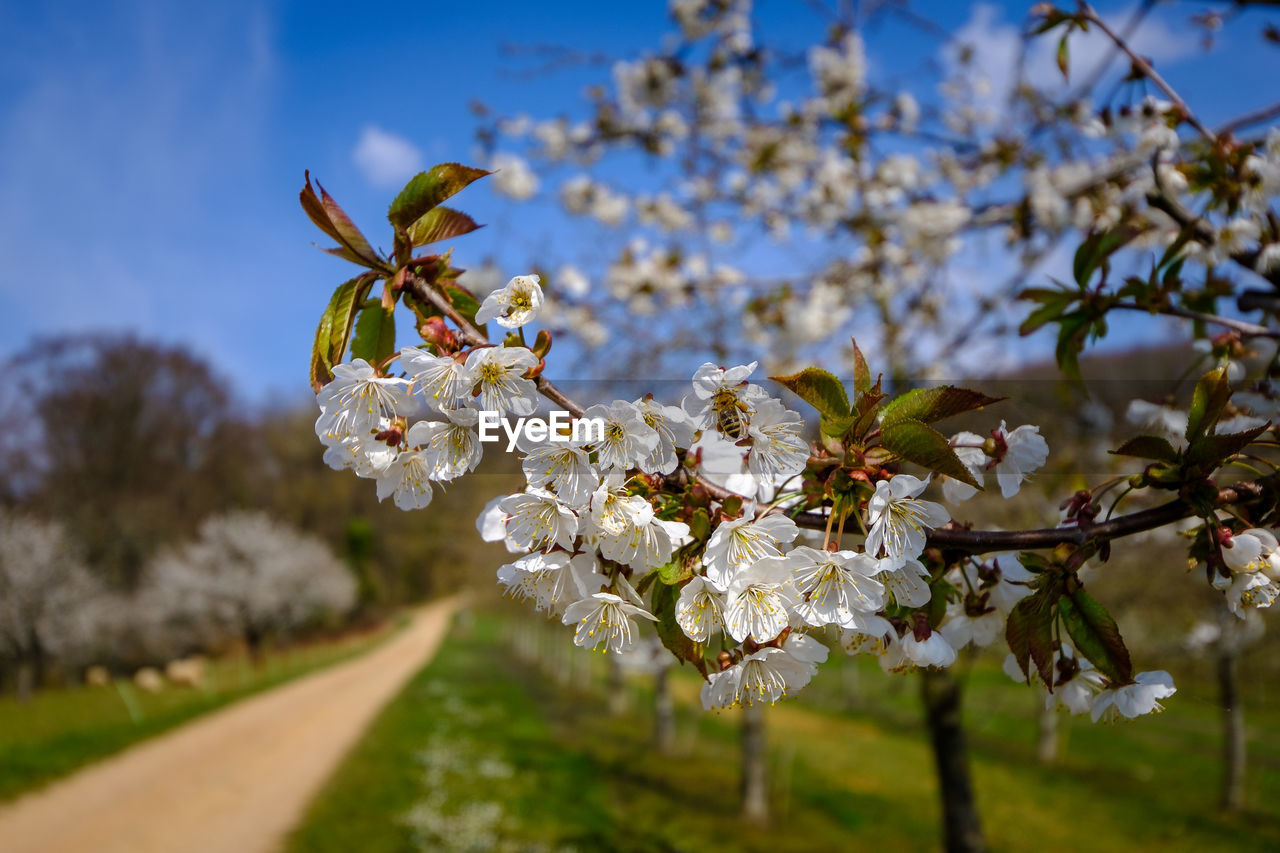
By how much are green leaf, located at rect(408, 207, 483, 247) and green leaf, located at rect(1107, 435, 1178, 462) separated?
0.86 metres

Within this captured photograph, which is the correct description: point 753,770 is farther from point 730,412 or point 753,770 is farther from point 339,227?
point 339,227

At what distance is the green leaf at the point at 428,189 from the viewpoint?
2.88 ft

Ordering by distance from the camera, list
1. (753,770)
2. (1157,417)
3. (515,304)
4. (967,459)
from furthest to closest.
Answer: (753,770)
(1157,417)
(967,459)
(515,304)

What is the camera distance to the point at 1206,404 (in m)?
0.83

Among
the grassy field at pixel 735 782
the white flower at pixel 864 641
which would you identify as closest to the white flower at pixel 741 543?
the white flower at pixel 864 641

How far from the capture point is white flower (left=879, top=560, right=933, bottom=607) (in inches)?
32.4

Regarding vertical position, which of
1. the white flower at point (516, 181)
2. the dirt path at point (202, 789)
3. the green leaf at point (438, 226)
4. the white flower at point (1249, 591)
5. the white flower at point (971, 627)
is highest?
the white flower at point (516, 181)

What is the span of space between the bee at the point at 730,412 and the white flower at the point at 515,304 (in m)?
0.24

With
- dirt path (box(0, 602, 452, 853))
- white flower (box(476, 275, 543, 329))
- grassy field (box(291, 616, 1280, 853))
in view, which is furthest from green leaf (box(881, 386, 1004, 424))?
dirt path (box(0, 602, 452, 853))

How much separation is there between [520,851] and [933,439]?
6.30 m

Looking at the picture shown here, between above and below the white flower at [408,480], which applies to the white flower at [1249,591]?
below

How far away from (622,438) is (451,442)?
0.73 feet

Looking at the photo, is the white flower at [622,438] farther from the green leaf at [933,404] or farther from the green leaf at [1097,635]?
the green leaf at [1097,635]

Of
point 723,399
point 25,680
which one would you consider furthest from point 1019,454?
point 25,680
